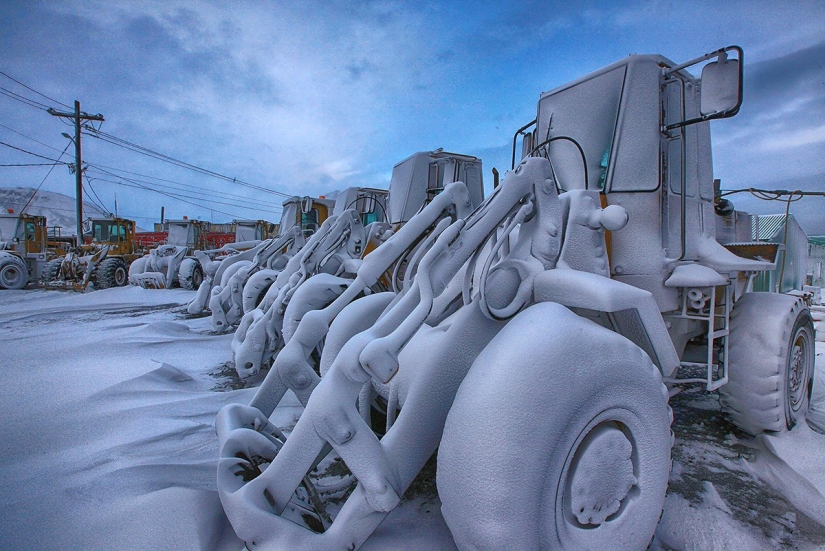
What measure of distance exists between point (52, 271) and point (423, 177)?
50.3 feet

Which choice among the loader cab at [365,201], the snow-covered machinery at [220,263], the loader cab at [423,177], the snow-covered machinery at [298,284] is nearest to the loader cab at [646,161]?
the snow-covered machinery at [298,284]

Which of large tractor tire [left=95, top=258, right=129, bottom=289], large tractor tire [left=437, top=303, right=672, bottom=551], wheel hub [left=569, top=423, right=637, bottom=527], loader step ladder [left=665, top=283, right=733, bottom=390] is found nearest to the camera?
large tractor tire [left=437, top=303, right=672, bottom=551]

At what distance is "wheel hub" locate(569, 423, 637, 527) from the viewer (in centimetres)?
156

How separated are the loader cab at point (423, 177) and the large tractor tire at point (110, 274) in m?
12.5

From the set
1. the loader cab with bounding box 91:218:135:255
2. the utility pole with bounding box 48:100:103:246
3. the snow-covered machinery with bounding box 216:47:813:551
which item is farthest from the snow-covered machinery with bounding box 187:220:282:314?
the utility pole with bounding box 48:100:103:246

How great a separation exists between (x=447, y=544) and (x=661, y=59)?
9.73 ft

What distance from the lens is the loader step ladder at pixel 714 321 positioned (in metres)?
2.68

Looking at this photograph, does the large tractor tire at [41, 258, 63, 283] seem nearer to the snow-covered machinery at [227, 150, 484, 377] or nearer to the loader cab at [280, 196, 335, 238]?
the loader cab at [280, 196, 335, 238]

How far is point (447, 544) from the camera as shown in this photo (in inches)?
76.4

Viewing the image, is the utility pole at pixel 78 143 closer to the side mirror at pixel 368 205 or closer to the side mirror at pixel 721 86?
the side mirror at pixel 368 205

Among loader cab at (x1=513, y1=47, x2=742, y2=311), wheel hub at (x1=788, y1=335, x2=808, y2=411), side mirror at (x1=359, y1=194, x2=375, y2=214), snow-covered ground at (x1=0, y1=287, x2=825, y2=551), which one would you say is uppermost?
side mirror at (x1=359, y1=194, x2=375, y2=214)

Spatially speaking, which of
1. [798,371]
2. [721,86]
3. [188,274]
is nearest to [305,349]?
[721,86]

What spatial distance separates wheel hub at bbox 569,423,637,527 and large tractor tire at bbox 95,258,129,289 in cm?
1754

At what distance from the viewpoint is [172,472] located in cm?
244
